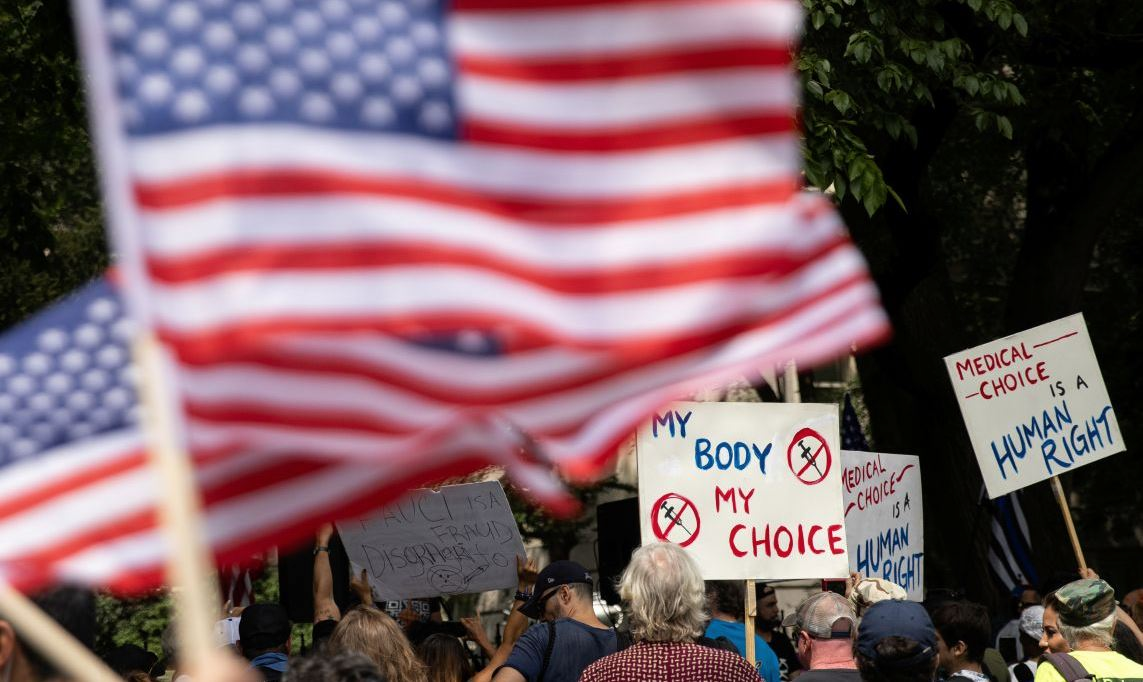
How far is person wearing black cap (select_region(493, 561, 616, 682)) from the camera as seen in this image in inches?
218

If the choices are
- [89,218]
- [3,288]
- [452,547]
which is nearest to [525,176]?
[452,547]

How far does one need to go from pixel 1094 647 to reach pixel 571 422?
3.50m

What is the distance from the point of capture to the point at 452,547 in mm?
8867

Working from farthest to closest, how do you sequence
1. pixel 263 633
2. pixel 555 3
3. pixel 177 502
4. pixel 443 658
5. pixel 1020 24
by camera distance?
pixel 1020 24 < pixel 443 658 < pixel 263 633 < pixel 555 3 < pixel 177 502

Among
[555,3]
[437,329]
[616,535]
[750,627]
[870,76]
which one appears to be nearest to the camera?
[437,329]

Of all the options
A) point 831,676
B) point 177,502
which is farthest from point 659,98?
point 831,676

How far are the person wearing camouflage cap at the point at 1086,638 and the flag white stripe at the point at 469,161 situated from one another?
3255mm

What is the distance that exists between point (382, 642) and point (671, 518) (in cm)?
221

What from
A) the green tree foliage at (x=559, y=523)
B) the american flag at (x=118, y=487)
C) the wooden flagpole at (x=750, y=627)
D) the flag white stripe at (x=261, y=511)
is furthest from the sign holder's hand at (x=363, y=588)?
the green tree foliage at (x=559, y=523)

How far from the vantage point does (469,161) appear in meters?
2.53

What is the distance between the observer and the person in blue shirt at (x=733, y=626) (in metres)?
7.09

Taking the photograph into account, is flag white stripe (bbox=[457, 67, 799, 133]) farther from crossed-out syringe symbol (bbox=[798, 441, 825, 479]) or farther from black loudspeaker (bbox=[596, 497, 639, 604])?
black loudspeaker (bbox=[596, 497, 639, 604])

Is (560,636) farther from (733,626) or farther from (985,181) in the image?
(985,181)

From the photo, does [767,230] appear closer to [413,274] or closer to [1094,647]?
[413,274]
